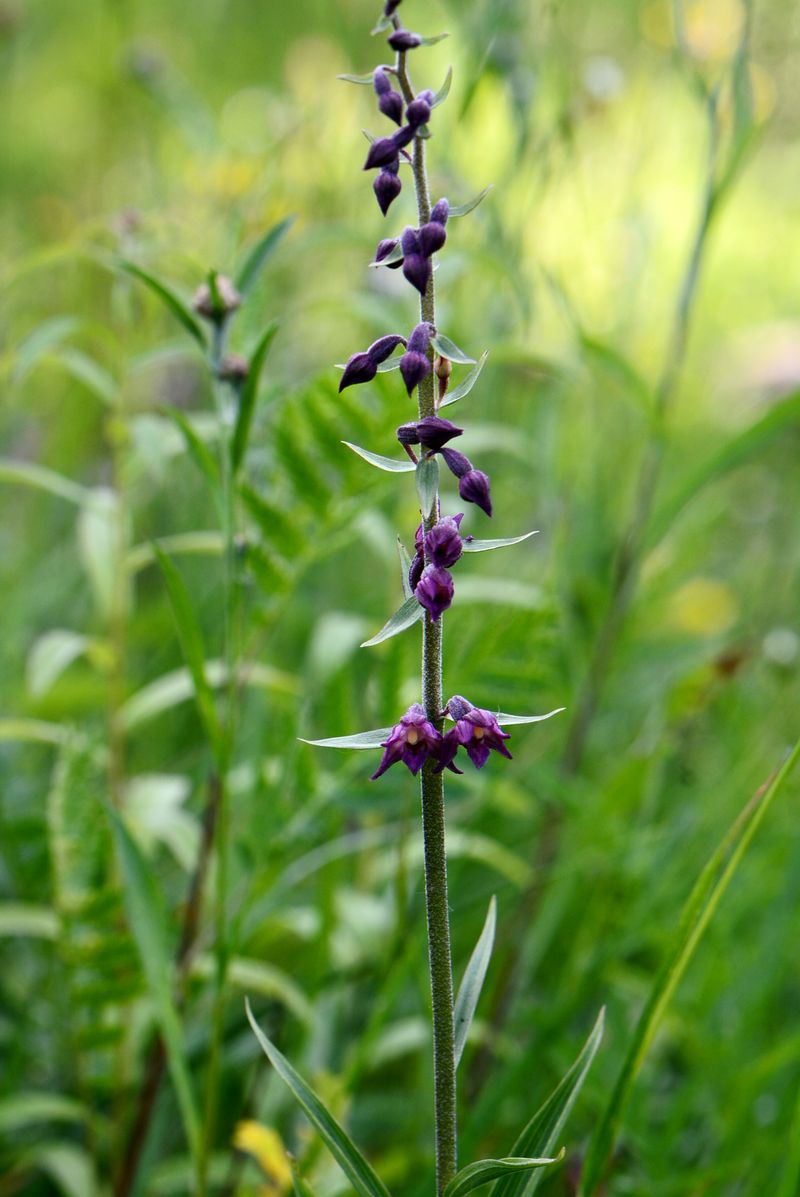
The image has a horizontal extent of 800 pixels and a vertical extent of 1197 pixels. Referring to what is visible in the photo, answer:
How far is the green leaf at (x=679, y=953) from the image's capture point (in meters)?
0.67

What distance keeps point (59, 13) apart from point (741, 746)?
4696mm

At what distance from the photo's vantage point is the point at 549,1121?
0.65 metres

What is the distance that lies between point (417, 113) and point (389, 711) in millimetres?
633

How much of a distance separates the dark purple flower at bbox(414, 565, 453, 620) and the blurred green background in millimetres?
368

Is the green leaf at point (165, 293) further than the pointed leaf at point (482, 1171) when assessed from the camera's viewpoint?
Yes

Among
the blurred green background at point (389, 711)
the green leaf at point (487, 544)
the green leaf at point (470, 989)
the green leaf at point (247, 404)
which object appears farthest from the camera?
the blurred green background at point (389, 711)

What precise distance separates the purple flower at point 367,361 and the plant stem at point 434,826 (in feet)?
0.08

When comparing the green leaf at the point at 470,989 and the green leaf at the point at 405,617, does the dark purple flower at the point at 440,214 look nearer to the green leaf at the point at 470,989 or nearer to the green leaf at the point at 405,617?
the green leaf at the point at 405,617

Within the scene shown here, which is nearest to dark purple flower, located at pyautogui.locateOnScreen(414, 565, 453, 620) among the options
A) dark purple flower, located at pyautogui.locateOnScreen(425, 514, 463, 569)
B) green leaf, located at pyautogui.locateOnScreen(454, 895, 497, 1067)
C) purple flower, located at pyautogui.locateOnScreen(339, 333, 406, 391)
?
dark purple flower, located at pyautogui.locateOnScreen(425, 514, 463, 569)

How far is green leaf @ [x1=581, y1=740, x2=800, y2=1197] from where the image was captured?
26.5 inches

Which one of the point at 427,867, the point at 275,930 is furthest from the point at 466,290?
the point at 427,867

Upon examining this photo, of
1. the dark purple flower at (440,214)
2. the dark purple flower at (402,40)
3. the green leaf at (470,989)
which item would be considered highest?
the dark purple flower at (402,40)

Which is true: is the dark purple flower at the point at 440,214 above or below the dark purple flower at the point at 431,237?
above

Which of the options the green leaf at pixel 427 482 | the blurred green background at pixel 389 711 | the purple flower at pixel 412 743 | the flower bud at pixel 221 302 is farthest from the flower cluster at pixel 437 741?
the flower bud at pixel 221 302
